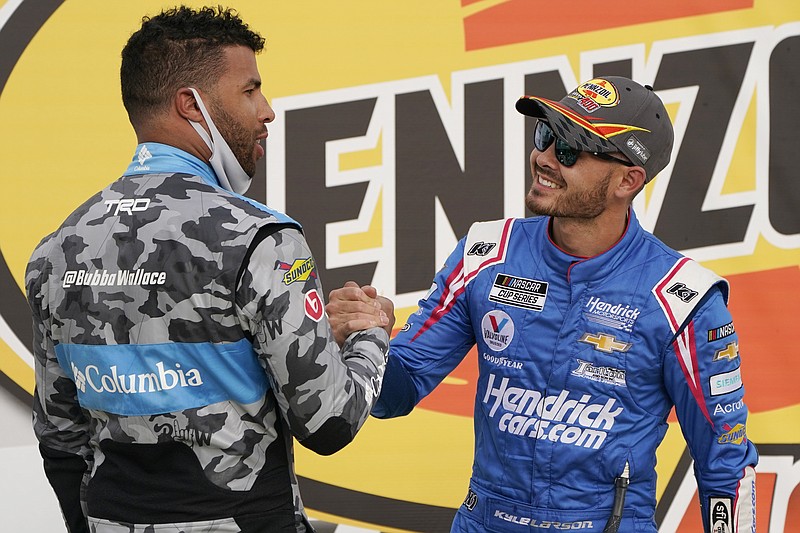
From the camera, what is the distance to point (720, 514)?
1.61 meters

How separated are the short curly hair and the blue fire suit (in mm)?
695

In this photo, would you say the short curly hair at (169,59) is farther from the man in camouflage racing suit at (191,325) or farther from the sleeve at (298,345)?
the sleeve at (298,345)

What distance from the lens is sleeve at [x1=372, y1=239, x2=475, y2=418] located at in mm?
1799

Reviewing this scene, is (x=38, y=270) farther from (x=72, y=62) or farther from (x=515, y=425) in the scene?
(x=72, y=62)

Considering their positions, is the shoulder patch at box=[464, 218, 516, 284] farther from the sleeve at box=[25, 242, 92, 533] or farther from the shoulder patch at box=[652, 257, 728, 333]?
the sleeve at box=[25, 242, 92, 533]

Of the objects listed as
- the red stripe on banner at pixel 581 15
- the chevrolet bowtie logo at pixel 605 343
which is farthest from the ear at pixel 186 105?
the red stripe on banner at pixel 581 15

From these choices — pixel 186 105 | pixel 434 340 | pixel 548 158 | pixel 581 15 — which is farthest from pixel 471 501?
pixel 581 15

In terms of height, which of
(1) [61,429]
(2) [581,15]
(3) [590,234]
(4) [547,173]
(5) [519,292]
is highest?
(2) [581,15]

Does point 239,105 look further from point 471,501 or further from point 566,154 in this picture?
point 471,501

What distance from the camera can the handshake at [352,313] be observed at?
1.39m

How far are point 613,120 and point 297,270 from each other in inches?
30.1

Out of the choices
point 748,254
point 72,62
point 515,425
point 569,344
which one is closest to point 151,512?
point 515,425

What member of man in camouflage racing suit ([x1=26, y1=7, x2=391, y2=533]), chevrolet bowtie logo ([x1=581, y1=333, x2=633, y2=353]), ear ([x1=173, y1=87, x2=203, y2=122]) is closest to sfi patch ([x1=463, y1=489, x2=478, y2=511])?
chevrolet bowtie logo ([x1=581, y1=333, x2=633, y2=353])

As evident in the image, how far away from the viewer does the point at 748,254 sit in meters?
2.72
